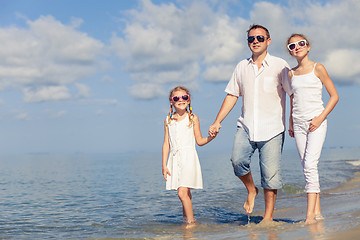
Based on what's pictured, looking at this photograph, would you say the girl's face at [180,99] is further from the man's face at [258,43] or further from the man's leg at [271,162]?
the man's leg at [271,162]

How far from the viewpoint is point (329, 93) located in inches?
193

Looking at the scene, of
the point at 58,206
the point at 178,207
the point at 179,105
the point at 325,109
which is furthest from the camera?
the point at 58,206

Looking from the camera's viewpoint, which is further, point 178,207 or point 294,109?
point 178,207

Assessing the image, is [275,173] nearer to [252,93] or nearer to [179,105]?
[252,93]

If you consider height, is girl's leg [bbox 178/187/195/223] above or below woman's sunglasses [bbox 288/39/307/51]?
below

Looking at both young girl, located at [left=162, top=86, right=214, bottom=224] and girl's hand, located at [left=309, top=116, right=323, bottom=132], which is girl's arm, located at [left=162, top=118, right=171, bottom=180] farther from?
girl's hand, located at [left=309, top=116, right=323, bottom=132]

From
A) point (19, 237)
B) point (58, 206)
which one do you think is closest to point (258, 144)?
point (19, 237)

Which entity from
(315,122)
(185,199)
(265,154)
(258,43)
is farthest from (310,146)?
(185,199)

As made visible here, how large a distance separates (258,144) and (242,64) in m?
1.18

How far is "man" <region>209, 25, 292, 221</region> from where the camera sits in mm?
5195

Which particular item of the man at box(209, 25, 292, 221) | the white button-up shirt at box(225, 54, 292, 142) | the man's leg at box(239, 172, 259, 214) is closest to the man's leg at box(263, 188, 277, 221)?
the man at box(209, 25, 292, 221)

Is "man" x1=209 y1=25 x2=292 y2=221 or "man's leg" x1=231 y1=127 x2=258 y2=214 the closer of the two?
"man" x1=209 y1=25 x2=292 y2=221

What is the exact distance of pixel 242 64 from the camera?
18.2 ft

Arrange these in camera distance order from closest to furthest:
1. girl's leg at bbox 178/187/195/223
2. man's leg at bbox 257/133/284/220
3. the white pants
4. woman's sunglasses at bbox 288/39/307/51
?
the white pants < woman's sunglasses at bbox 288/39/307/51 < man's leg at bbox 257/133/284/220 < girl's leg at bbox 178/187/195/223
